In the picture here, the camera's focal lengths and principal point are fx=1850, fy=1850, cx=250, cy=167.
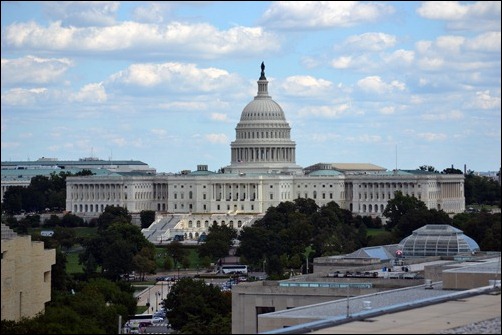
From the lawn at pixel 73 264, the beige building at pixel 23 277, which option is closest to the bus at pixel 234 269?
the lawn at pixel 73 264

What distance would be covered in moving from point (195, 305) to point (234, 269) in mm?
69979

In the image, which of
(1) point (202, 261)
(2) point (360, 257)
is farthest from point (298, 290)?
(1) point (202, 261)

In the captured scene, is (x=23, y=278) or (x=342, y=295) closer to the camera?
(x=342, y=295)

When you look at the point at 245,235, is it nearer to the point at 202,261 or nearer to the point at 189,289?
the point at 202,261

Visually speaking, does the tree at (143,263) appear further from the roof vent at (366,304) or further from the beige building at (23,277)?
the roof vent at (366,304)

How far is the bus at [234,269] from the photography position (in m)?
166

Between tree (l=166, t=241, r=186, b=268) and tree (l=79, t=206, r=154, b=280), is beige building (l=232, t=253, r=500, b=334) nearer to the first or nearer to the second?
tree (l=79, t=206, r=154, b=280)

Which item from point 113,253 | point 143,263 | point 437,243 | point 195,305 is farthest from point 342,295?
point 113,253

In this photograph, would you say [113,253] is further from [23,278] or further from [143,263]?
[23,278]

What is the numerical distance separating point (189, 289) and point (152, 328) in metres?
4.79

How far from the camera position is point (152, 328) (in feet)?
348

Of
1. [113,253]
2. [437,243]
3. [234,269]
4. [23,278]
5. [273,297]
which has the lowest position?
[273,297]

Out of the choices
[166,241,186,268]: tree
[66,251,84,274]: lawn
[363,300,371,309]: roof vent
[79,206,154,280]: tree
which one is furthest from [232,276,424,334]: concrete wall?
[166,241,186,268]: tree

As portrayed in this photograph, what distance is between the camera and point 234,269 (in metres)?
169
